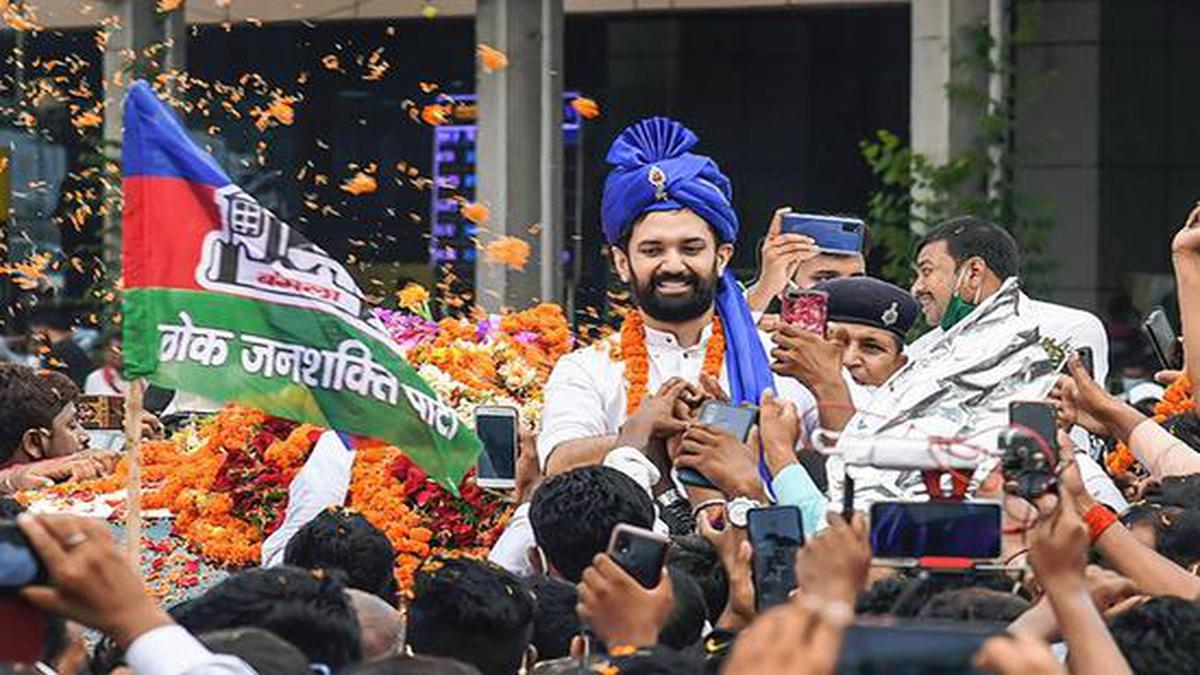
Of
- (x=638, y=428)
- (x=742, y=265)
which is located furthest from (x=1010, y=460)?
(x=742, y=265)

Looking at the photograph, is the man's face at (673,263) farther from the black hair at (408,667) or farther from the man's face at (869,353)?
the black hair at (408,667)

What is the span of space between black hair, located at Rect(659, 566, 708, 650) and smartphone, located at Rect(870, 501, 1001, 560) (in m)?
0.64

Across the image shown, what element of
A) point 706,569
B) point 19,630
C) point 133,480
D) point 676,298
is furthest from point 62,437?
point 19,630

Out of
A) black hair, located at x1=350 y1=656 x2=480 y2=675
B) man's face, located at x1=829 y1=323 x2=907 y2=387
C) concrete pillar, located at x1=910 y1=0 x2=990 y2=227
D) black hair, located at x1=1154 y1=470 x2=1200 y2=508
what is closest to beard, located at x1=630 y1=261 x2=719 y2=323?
man's face, located at x1=829 y1=323 x2=907 y2=387

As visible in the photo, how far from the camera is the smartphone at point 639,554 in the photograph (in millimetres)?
5188

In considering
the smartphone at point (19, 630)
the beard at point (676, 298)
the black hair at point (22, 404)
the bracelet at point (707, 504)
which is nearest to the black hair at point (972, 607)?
the bracelet at point (707, 504)

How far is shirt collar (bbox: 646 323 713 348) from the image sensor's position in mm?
7562

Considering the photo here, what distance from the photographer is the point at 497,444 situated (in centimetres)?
796

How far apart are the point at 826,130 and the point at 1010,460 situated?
16955mm

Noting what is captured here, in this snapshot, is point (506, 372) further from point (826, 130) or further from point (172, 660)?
point (826, 130)

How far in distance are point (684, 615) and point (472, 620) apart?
0.42m

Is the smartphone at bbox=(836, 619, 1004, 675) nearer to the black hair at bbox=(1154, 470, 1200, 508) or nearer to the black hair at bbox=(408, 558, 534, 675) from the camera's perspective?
the black hair at bbox=(408, 558, 534, 675)

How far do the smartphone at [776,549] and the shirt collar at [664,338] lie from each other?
6.72 feet

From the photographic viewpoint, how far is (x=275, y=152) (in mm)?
21469
